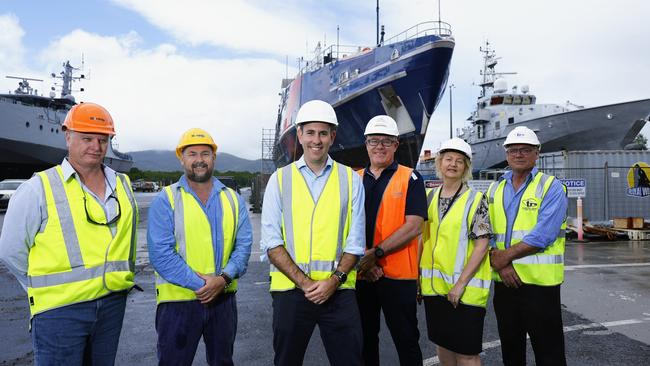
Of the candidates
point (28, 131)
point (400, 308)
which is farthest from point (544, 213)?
point (28, 131)

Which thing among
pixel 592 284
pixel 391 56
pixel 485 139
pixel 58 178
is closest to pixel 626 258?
pixel 592 284

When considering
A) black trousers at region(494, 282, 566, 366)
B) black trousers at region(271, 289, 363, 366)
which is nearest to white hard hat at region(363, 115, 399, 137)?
black trousers at region(271, 289, 363, 366)

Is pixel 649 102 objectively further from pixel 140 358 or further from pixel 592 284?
pixel 140 358

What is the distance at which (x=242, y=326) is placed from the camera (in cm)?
457

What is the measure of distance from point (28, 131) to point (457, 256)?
36040 mm

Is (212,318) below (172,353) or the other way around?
the other way around

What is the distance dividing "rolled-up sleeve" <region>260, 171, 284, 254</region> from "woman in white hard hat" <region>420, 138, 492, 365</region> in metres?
1.13

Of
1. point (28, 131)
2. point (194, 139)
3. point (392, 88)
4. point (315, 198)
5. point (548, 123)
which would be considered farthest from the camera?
point (28, 131)

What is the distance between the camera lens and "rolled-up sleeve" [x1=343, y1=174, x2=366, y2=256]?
97.5 inches

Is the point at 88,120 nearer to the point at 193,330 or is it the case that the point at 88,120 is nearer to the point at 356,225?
the point at 193,330

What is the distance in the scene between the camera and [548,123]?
22.8 metres

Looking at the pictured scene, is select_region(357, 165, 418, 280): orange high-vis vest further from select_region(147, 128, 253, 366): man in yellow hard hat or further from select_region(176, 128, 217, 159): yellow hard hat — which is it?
select_region(176, 128, 217, 159): yellow hard hat

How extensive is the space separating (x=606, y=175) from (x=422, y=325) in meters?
10.3

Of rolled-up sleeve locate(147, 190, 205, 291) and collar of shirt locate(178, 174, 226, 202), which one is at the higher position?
collar of shirt locate(178, 174, 226, 202)
